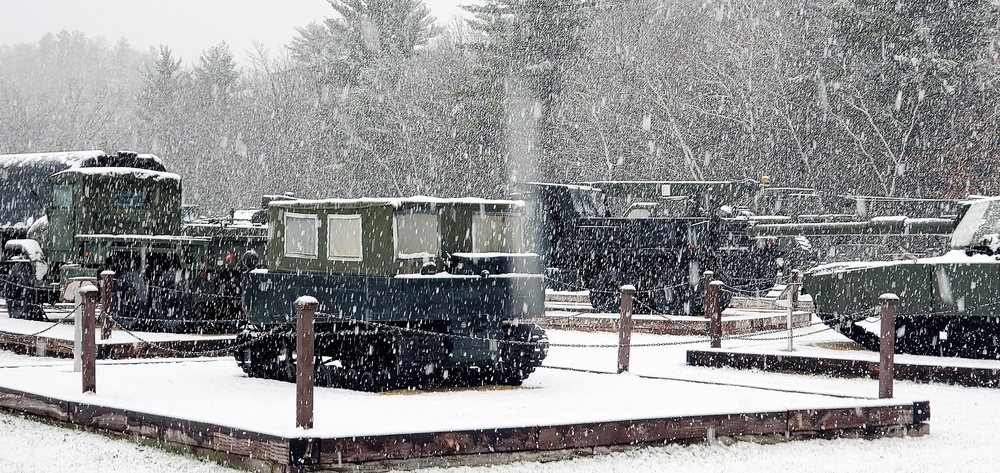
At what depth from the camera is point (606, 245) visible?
20766 millimetres

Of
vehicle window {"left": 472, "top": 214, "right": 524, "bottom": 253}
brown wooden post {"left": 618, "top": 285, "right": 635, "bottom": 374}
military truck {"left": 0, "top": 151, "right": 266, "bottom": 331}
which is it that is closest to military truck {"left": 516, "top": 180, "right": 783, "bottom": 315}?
military truck {"left": 0, "top": 151, "right": 266, "bottom": 331}

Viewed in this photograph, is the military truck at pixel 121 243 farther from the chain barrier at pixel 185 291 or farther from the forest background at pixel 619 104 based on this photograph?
the forest background at pixel 619 104

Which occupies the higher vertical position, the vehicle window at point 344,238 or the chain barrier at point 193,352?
the vehicle window at point 344,238

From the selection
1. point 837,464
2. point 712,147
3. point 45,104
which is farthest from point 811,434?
point 45,104

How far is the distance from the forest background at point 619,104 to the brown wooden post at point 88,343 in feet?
91.3

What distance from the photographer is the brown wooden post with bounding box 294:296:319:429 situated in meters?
7.90

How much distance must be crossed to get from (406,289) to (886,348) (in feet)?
13.4

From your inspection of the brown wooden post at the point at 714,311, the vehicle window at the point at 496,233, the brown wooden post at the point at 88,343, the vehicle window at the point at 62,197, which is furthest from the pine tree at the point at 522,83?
the brown wooden post at the point at 88,343

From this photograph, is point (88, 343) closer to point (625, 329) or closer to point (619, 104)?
point (625, 329)

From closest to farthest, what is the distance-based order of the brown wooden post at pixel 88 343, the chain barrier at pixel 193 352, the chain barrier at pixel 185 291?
the brown wooden post at pixel 88 343 → the chain barrier at pixel 193 352 → the chain barrier at pixel 185 291

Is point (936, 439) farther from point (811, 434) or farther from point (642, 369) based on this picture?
point (642, 369)

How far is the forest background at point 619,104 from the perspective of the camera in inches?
1347

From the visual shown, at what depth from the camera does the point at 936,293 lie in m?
13.4

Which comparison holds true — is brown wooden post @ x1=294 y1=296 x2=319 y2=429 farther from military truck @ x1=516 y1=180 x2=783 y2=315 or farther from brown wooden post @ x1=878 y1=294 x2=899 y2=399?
military truck @ x1=516 y1=180 x2=783 y2=315
